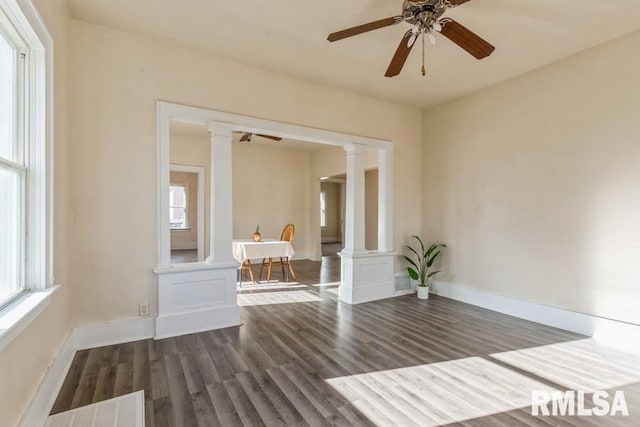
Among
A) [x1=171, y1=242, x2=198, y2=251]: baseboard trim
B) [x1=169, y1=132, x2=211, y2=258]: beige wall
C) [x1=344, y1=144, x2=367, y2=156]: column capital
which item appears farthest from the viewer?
[x1=171, y1=242, x2=198, y2=251]: baseboard trim

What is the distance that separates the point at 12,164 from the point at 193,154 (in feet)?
18.1

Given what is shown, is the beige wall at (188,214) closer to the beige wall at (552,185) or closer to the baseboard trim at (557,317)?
the beige wall at (552,185)

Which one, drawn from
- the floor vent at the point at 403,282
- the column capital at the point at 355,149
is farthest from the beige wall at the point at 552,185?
the column capital at the point at 355,149

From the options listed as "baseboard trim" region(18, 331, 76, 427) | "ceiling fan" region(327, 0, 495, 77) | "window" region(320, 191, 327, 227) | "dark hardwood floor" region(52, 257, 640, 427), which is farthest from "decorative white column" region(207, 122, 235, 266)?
"window" region(320, 191, 327, 227)

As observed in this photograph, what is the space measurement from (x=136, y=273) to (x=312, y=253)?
545 centimetres

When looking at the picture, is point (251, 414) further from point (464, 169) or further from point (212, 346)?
point (464, 169)

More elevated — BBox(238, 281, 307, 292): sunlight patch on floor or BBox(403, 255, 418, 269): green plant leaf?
BBox(403, 255, 418, 269): green plant leaf

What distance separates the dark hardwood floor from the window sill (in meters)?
0.76

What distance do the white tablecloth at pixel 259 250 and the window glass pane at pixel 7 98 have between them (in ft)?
11.1

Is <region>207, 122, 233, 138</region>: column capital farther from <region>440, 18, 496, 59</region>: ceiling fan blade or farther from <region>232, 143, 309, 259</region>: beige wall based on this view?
<region>232, 143, 309, 259</region>: beige wall

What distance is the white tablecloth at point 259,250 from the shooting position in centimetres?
495

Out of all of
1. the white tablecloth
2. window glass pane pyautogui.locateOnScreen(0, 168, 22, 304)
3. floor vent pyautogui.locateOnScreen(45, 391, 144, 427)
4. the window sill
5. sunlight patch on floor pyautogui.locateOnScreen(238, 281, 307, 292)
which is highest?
window glass pane pyautogui.locateOnScreen(0, 168, 22, 304)

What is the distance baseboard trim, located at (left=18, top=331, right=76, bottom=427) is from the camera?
159cm

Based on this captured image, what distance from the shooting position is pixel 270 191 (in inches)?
308
